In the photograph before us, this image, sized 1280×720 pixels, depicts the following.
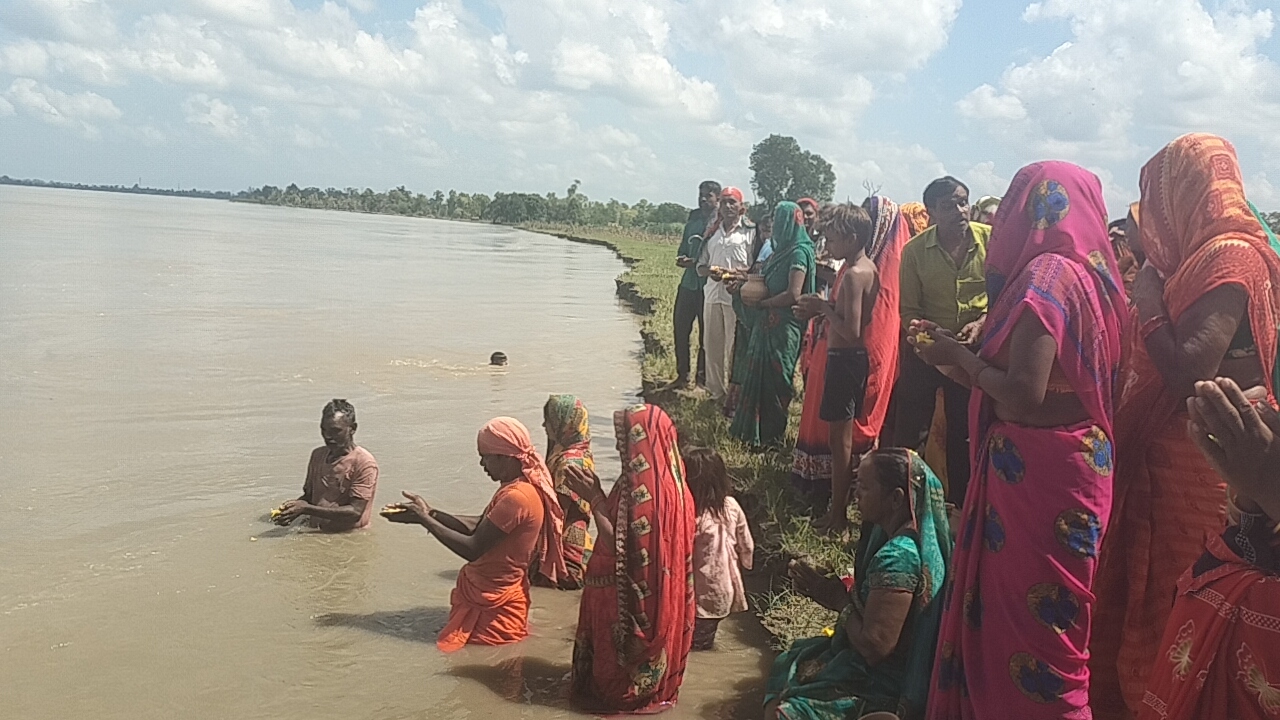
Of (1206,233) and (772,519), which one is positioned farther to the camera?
(772,519)

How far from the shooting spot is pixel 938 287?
205 inches

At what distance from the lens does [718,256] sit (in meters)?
8.22

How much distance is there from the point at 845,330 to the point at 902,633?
206 cm

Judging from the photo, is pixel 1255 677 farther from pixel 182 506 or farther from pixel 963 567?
pixel 182 506

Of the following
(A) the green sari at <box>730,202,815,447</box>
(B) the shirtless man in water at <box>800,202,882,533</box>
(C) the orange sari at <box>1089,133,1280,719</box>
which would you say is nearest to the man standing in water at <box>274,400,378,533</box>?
(A) the green sari at <box>730,202,815,447</box>

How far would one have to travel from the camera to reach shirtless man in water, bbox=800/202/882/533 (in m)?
5.11

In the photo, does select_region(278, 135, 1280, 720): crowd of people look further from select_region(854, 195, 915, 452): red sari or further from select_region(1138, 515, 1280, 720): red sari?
select_region(854, 195, 915, 452): red sari

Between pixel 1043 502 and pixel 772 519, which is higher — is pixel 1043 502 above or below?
above

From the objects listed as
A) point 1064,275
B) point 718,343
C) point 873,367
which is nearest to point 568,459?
point 873,367

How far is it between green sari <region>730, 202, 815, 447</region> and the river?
1.97 metres

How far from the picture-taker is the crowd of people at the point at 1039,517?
2.37 meters

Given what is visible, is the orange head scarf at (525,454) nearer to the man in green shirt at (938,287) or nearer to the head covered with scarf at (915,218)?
the man in green shirt at (938,287)

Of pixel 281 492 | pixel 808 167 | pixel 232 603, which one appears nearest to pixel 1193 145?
pixel 232 603

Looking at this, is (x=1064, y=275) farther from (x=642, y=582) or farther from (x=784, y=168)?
(x=784, y=168)
